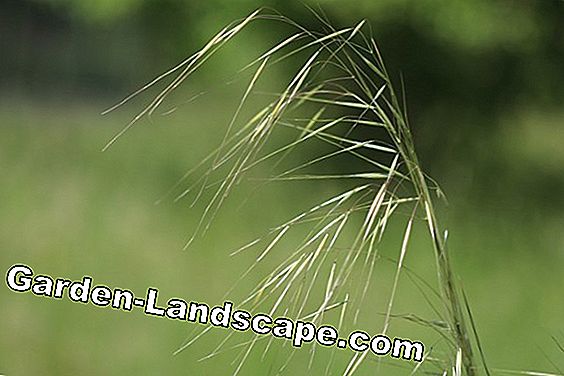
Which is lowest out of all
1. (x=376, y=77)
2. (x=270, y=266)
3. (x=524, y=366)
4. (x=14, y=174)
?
(x=524, y=366)

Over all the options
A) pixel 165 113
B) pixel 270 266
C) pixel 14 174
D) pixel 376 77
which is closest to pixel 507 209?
pixel 376 77

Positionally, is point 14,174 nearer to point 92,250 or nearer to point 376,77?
point 92,250

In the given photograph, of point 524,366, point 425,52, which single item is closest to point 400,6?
point 425,52

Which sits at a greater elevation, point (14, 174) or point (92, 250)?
point (14, 174)

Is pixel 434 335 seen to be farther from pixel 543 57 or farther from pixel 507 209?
pixel 543 57

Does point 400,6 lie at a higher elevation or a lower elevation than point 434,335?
higher

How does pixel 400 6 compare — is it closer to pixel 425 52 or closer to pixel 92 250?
pixel 425 52
